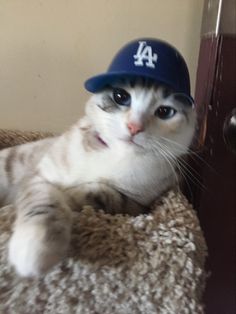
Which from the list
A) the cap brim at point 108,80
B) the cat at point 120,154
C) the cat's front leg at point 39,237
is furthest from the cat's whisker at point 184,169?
the cat's front leg at point 39,237

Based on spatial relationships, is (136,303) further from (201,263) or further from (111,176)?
(111,176)

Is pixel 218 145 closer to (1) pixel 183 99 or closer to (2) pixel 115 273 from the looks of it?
(1) pixel 183 99

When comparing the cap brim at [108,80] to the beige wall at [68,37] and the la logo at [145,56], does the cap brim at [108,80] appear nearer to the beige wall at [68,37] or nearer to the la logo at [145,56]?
the la logo at [145,56]

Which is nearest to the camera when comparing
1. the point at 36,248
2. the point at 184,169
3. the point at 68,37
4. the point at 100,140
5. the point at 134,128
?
the point at 36,248

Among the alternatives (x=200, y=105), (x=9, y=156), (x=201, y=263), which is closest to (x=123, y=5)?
(x=200, y=105)

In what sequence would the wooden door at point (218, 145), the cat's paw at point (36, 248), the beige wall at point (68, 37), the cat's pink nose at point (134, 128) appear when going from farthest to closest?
the beige wall at point (68, 37) → the wooden door at point (218, 145) → the cat's pink nose at point (134, 128) → the cat's paw at point (36, 248)

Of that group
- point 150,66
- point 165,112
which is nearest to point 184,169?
point 165,112
